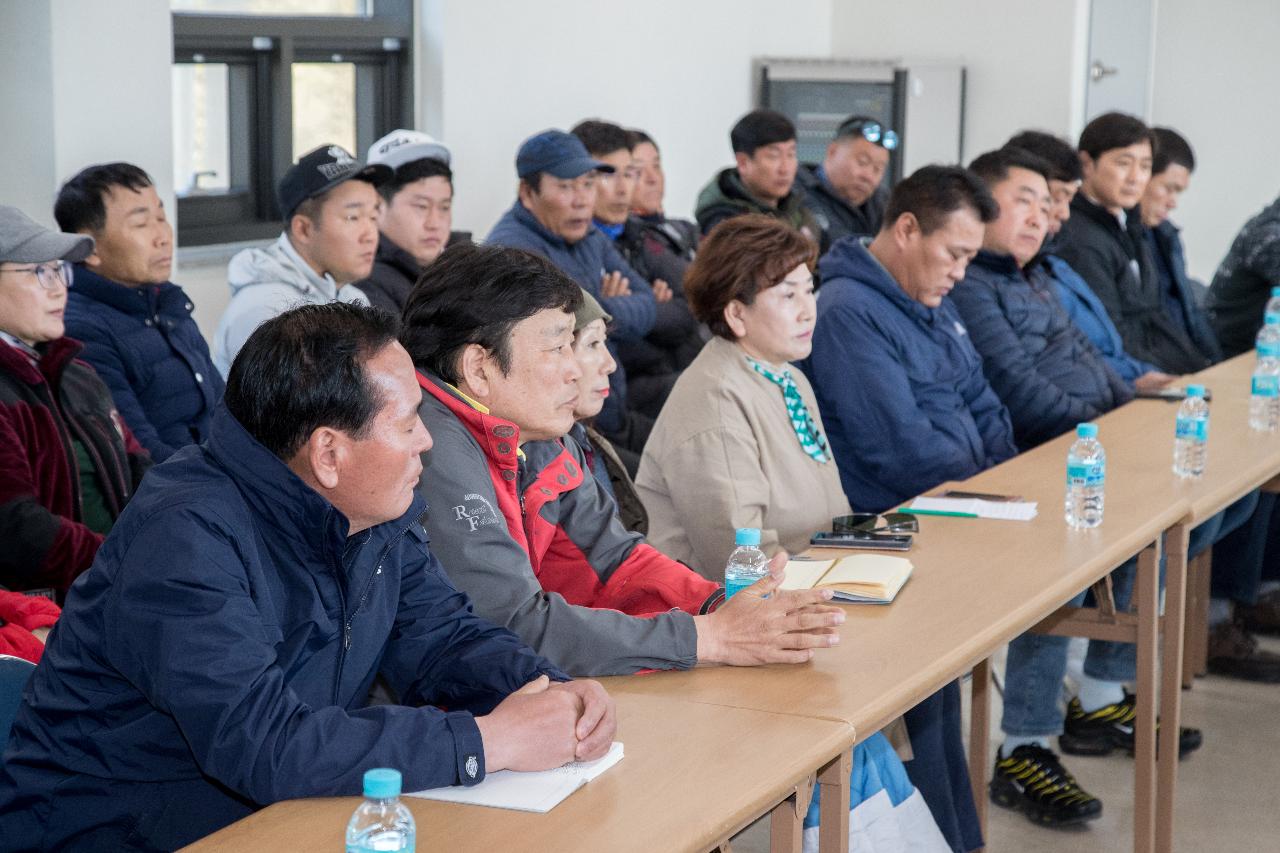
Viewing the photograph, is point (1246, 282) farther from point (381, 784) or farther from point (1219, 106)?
point (381, 784)

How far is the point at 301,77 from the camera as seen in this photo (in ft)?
17.5

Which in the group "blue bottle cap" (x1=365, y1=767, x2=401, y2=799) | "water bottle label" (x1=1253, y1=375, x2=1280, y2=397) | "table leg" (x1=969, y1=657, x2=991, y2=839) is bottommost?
"table leg" (x1=969, y1=657, x2=991, y2=839)

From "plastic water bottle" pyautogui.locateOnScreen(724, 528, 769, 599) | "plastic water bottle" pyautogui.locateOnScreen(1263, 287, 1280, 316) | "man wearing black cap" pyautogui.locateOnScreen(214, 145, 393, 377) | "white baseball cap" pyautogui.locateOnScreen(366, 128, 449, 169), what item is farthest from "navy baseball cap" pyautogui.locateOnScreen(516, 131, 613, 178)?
"plastic water bottle" pyautogui.locateOnScreen(724, 528, 769, 599)

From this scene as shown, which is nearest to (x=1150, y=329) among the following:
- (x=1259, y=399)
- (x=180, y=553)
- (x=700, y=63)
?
(x=1259, y=399)

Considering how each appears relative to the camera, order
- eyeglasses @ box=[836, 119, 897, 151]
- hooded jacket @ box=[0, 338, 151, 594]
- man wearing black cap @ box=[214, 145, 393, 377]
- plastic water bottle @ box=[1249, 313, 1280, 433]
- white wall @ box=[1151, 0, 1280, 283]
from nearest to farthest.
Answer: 1. hooded jacket @ box=[0, 338, 151, 594]
2. man wearing black cap @ box=[214, 145, 393, 377]
3. plastic water bottle @ box=[1249, 313, 1280, 433]
4. eyeglasses @ box=[836, 119, 897, 151]
5. white wall @ box=[1151, 0, 1280, 283]

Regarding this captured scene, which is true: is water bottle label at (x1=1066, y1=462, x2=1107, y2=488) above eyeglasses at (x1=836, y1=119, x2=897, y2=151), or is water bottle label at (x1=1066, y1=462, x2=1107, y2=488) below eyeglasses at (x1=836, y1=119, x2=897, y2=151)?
below

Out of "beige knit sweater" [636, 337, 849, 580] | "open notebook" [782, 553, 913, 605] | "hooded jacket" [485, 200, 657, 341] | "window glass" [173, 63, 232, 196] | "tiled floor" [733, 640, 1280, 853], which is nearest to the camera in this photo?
"open notebook" [782, 553, 913, 605]

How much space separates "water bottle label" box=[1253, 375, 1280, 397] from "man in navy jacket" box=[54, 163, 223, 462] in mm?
2709

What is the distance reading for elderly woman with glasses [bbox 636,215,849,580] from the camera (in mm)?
2930

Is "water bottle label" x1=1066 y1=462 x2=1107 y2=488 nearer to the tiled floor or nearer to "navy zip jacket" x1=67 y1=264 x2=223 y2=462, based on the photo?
the tiled floor

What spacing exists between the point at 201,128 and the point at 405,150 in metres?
0.85

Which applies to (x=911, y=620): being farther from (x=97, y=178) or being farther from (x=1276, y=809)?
(x=97, y=178)

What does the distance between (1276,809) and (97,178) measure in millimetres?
3076

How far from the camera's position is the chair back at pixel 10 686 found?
1894mm
